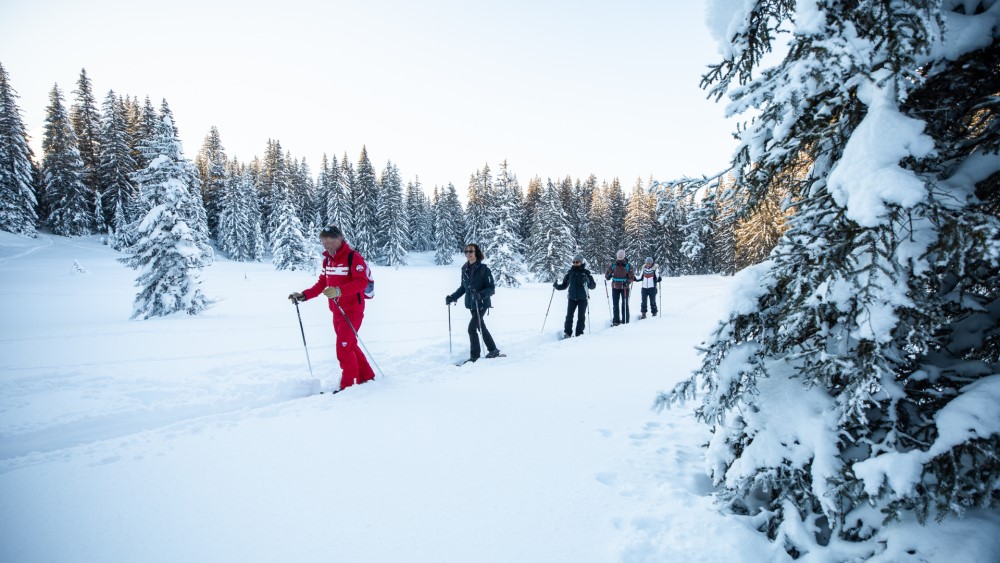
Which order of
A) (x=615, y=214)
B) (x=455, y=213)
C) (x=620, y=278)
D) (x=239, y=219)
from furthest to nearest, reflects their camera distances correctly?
1. (x=455, y=213)
2. (x=615, y=214)
3. (x=239, y=219)
4. (x=620, y=278)

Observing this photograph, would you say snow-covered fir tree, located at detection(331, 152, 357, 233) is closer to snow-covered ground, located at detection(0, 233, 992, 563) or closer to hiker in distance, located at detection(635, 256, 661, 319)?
hiker in distance, located at detection(635, 256, 661, 319)

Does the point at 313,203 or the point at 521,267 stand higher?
the point at 313,203

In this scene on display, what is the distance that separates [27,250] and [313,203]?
27208mm

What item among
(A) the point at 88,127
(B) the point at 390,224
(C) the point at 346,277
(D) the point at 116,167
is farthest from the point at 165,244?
(A) the point at 88,127

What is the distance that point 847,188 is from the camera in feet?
5.98

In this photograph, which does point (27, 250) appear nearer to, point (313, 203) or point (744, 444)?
point (313, 203)

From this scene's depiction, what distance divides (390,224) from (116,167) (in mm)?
25874

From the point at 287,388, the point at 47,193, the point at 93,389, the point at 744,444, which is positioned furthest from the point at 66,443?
the point at 47,193

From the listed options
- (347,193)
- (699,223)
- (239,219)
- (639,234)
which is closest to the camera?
(699,223)

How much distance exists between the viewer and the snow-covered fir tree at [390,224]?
167 feet

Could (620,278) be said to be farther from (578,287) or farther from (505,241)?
(505,241)

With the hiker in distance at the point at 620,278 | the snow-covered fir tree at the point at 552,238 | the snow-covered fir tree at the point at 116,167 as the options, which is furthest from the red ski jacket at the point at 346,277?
the snow-covered fir tree at the point at 116,167

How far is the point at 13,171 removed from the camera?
3356 cm

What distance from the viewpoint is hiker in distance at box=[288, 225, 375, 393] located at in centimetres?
596
